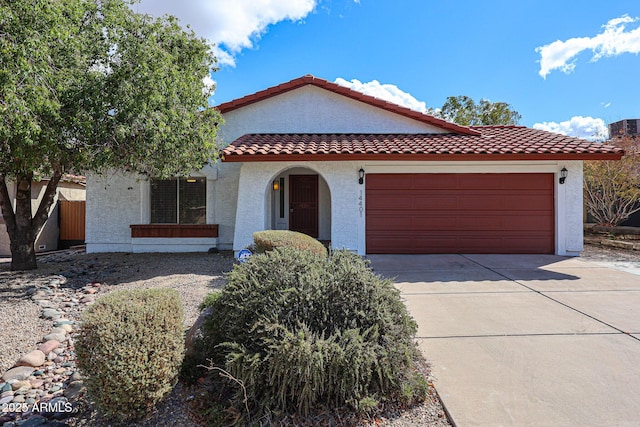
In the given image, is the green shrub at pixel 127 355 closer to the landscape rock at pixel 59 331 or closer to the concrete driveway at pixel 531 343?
the concrete driveway at pixel 531 343

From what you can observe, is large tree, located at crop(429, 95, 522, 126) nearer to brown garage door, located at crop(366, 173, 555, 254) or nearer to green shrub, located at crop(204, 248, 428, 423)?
brown garage door, located at crop(366, 173, 555, 254)

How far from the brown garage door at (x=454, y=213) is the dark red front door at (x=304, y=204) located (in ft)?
11.5

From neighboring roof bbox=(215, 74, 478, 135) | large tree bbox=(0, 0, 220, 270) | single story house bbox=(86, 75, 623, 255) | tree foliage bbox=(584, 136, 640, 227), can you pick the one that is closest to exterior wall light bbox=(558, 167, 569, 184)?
single story house bbox=(86, 75, 623, 255)

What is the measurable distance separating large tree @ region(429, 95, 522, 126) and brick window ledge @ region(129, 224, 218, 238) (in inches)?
806

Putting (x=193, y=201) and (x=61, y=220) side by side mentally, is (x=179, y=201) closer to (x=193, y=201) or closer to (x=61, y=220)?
(x=193, y=201)

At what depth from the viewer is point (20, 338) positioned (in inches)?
191

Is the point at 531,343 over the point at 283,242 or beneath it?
beneath

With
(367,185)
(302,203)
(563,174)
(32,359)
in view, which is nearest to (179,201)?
(302,203)

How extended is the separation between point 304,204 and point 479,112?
18.4m

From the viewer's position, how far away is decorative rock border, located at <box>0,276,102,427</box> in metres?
3.12

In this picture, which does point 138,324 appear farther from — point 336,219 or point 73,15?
point 336,219

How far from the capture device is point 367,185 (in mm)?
10461

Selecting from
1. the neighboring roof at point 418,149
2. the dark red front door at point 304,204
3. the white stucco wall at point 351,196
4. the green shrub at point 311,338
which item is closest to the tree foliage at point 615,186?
the neighboring roof at point 418,149
